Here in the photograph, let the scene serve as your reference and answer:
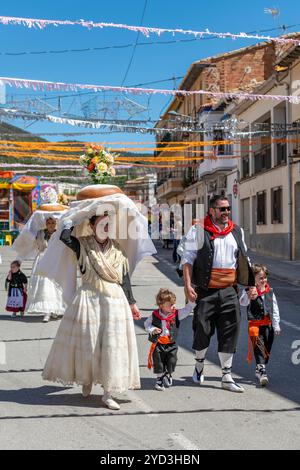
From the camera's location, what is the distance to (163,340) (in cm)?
663

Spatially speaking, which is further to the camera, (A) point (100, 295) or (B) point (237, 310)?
(B) point (237, 310)

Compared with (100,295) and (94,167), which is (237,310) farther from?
(94,167)

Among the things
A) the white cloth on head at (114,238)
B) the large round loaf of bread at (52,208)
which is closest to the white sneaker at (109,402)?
the white cloth on head at (114,238)

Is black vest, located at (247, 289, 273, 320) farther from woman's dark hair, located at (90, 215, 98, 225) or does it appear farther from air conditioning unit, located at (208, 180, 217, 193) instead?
air conditioning unit, located at (208, 180, 217, 193)

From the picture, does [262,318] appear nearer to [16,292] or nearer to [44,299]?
[44,299]

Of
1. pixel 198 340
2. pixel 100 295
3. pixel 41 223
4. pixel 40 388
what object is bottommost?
pixel 40 388

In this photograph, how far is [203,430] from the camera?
510 cm

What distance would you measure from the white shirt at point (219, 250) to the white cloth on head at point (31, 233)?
5301mm

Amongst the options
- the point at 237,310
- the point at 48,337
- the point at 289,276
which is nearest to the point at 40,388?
the point at 237,310

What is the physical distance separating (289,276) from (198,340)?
13.8 metres

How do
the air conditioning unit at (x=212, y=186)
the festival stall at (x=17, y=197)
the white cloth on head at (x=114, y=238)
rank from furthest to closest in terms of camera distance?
the air conditioning unit at (x=212, y=186) < the festival stall at (x=17, y=197) < the white cloth on head at (x=114, y=238)

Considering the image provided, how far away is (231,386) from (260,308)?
0.93m

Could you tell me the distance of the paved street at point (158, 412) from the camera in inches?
189

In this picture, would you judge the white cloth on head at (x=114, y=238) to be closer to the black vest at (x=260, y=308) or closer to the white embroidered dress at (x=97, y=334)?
the white embroidered dress at (x=97, y=334)
